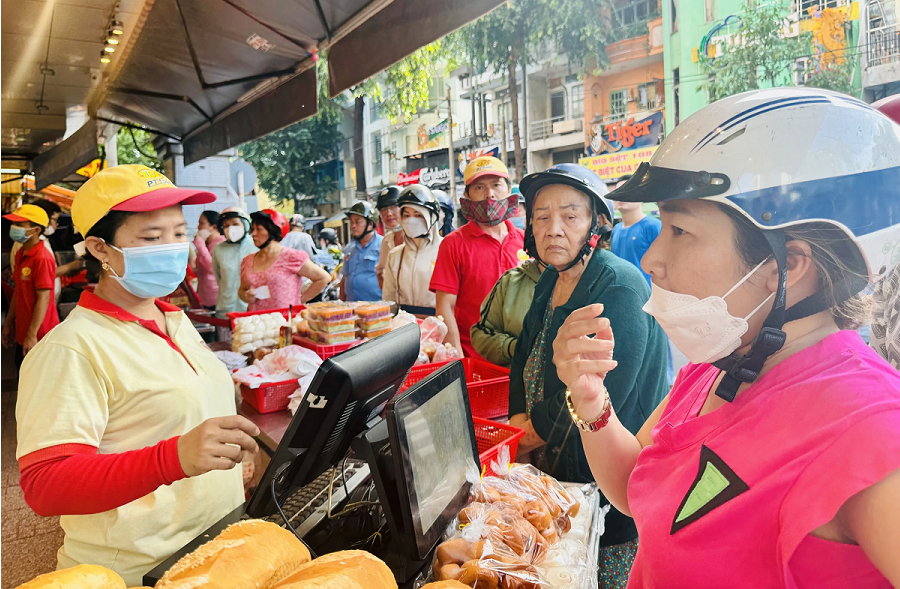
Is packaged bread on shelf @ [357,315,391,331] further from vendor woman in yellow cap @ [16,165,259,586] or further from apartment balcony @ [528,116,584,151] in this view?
apartment balcony @ [528,116,584,151]

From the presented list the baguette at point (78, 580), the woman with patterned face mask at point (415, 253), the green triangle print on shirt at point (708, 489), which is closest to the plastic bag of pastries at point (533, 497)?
the green triangle print on shirt at point (708, 489)

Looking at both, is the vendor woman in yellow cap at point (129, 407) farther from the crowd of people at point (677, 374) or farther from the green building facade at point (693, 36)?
the green building facade at point (693, 36)

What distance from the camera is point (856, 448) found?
2.49 ft

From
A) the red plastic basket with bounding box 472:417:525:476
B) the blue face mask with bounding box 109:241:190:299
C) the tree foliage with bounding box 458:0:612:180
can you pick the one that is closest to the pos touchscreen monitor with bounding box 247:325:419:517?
the red plastic basket with bounding box 472:417:525:476

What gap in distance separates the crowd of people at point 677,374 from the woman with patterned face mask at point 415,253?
2.29 meters

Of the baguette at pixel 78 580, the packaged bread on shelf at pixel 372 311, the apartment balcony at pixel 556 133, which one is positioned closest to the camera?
the baguette at pixel 78 580

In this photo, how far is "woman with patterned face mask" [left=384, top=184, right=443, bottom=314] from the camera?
175 inches

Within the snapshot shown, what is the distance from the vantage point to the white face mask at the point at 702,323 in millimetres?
1015

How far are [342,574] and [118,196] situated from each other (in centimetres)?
125

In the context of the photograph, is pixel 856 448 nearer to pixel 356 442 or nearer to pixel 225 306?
pixel 356 442

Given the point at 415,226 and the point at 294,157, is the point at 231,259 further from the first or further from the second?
Result: the point at 294,157

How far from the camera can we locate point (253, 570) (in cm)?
88

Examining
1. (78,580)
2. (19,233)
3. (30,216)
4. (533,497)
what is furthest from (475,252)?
(19,233)

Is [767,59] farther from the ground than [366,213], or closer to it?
farther from the ground
